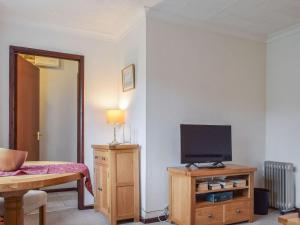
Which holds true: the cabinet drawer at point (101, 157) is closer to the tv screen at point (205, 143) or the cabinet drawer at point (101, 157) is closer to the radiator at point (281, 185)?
the tv screen at point (205, 143)

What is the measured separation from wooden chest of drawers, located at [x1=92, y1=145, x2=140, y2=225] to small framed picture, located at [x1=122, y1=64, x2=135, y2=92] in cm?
83

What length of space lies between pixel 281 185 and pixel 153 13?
9.12ft

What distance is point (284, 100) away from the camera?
3.87 m

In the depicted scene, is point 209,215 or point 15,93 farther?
point 15,93

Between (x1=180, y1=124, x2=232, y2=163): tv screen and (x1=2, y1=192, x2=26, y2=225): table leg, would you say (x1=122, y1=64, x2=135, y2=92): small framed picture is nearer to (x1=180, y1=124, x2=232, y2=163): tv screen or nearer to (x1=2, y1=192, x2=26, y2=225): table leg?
(x1=180, y1=124, x2=232, y2=163): tv screen

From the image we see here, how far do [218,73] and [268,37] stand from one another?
1063mm

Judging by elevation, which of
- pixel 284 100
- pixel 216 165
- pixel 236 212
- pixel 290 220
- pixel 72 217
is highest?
pixel 284 100

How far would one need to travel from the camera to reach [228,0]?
9.75 ft

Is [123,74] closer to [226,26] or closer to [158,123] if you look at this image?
[158,123]

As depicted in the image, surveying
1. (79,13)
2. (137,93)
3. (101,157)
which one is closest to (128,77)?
(137,93)

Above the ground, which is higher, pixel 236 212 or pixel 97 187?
pixel 97 187

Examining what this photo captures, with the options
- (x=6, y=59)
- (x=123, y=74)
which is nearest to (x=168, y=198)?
(x=123, y=74)

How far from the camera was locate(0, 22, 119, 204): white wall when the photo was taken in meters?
3.46

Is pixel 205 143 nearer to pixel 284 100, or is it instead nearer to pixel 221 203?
pixel 221 203
